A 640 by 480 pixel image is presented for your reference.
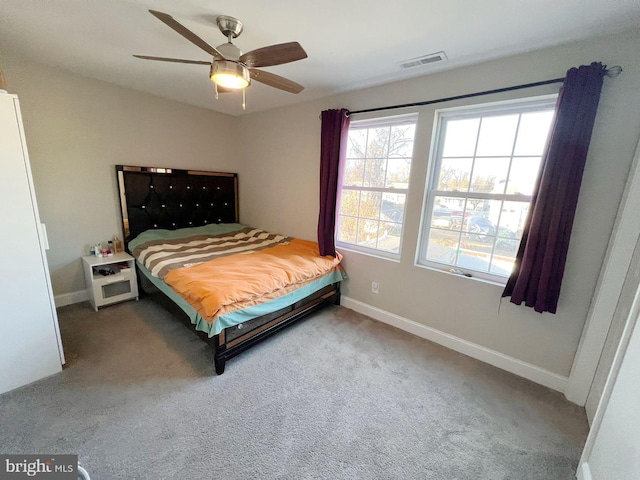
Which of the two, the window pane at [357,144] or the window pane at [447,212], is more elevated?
the window pane at [357,144]

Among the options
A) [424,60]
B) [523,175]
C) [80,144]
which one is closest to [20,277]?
[80,144]

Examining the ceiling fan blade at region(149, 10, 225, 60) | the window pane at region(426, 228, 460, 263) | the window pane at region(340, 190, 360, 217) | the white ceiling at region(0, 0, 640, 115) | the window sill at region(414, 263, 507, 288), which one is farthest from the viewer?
the window pane at region(340, 190, 360, 217)

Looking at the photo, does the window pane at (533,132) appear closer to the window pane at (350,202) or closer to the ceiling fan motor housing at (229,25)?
the window pane at (350,202)

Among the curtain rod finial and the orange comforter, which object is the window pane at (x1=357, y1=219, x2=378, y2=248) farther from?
the curtain rod finial

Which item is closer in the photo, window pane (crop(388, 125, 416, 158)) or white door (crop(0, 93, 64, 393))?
white door (crop(0, 93, 64, 393))

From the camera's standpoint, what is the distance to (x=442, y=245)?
2.32m

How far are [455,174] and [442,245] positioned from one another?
0.63 metres

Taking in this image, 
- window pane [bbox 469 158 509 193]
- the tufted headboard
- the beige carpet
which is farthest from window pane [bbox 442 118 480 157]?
the tufted headboard

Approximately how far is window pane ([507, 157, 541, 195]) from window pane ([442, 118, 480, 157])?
33 centimetres

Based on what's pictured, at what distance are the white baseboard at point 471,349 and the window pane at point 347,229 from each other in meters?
0.70

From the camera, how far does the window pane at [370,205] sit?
2.68 meters

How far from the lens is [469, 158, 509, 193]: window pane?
1.97 metres

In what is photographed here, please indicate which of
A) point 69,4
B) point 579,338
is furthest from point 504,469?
point 69,4

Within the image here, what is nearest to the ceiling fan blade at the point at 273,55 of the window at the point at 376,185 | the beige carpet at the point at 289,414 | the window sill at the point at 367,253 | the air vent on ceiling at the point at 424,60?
the air vent on ceiling at the point at 424,60
